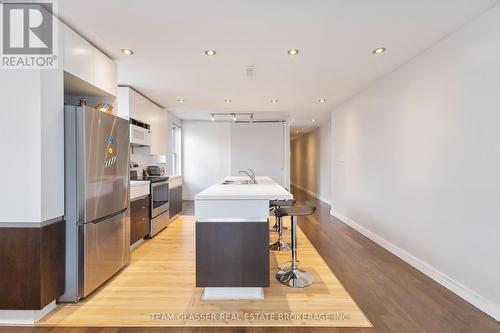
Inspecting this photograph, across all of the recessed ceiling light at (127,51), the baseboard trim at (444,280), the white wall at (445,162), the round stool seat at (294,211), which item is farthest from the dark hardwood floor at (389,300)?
the recessed ceiling light at (127,51)

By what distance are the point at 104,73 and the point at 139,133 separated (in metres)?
1.48

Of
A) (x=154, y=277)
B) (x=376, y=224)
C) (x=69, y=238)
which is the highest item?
(x=69, y=238)

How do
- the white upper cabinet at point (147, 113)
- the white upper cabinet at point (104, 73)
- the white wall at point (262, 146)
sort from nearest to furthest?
the white upper cabinet at point (104, 73), the white upper cabinet at point (147, 113), the white wall at point (262, 146)

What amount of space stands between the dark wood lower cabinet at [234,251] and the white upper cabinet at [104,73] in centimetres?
193

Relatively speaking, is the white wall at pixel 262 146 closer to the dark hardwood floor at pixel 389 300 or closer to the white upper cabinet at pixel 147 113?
the white upper cabinet at pixel 147 113

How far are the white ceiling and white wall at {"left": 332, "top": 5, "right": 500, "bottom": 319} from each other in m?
0.28

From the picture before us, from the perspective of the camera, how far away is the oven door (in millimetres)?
4061

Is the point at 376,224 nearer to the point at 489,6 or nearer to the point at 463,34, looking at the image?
the point at 463,34

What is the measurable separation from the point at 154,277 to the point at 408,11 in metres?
3.51

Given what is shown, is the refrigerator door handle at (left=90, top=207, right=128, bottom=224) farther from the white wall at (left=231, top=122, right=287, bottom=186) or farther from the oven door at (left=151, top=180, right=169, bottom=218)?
the white wall at (left=231, top=122, right=287, bottom=186)

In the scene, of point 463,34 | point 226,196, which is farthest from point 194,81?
point 463,34

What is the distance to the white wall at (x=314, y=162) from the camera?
7.75 meters

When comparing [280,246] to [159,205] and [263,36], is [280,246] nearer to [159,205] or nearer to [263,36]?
[159,205]

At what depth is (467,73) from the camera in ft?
7.63
